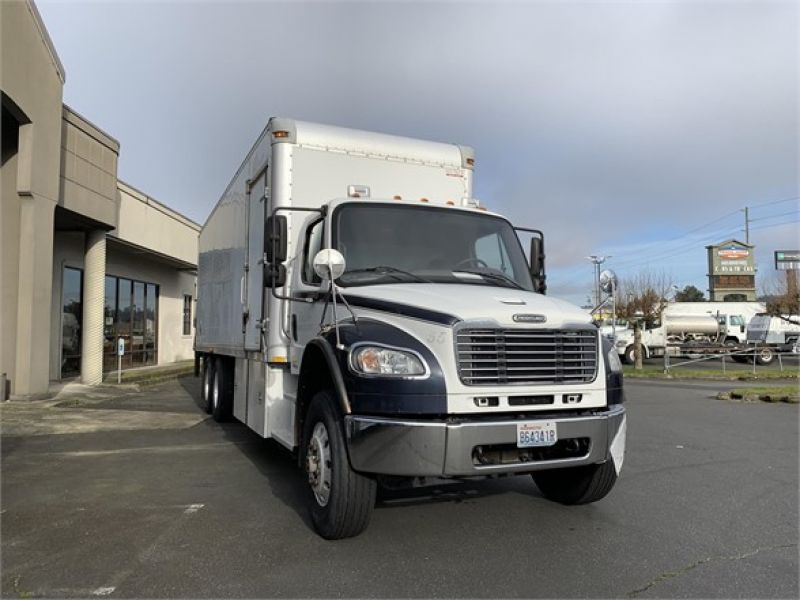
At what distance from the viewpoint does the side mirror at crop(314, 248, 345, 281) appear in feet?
14.5

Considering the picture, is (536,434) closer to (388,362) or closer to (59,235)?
(388,362)

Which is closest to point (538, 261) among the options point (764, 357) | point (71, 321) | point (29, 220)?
point (29, 220)

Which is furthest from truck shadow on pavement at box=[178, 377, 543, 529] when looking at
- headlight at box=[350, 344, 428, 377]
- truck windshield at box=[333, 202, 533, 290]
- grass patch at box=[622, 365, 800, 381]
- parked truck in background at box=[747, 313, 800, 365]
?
parked truck in background at box=[747, 313, 800, 365]

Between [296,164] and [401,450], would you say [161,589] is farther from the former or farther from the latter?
[296,164]

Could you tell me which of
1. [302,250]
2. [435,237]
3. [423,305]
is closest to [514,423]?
[423,305]

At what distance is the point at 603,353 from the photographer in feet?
14.7

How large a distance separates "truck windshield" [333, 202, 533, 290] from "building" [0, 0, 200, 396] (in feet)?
28.6

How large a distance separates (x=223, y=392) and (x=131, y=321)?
11.9 metres

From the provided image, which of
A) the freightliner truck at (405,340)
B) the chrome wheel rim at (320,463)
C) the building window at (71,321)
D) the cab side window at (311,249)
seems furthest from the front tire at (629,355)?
the chrome wheel rim at (320,463)

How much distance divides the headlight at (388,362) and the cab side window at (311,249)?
1.41m

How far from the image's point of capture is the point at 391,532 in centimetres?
445

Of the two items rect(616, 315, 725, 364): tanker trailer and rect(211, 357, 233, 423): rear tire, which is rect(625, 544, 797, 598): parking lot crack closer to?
rect(211, 357, 233, 423): rear tire

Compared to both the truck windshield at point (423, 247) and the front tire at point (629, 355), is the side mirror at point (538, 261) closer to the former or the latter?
the truck windshield at point (423, 247)

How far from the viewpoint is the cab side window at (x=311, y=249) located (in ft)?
17.2
